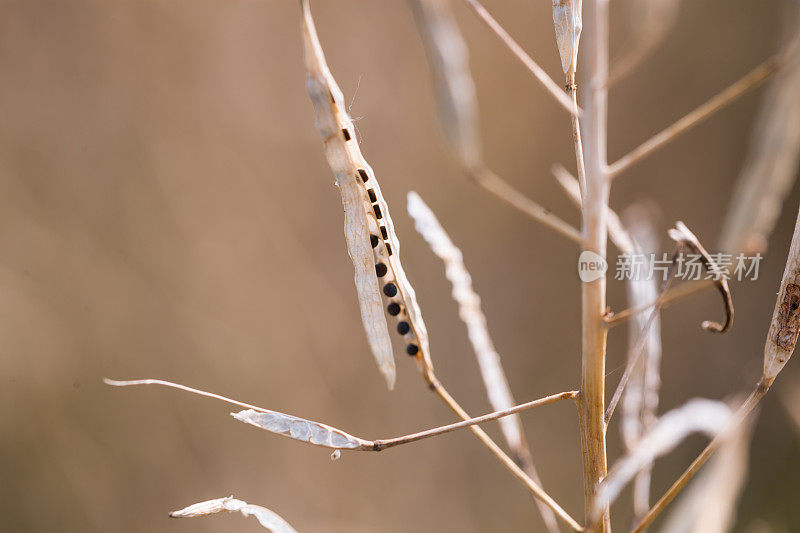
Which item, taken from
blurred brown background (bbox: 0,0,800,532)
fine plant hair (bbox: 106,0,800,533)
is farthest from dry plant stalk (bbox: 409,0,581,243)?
blurred brown background (bbox: 0,0,800,532)

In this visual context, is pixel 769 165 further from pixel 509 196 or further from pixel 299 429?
pixel 299 429

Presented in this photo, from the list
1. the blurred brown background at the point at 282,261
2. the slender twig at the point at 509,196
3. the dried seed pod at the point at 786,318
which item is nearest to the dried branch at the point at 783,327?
the dried seed pod at the point at 786,318

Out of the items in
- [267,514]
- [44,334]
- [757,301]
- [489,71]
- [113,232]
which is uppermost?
[489,71]

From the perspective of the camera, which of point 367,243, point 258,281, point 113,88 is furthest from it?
point 258,281

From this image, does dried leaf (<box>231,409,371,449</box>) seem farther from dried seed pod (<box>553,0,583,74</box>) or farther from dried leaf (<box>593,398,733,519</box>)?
dried seed pod (<box>553,0,583,74</box>)

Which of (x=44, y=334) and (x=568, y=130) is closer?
(x=44, y=334)

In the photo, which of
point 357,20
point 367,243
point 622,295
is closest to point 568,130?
point 622,295

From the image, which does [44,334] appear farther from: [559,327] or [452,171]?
Answer: [559,327]
